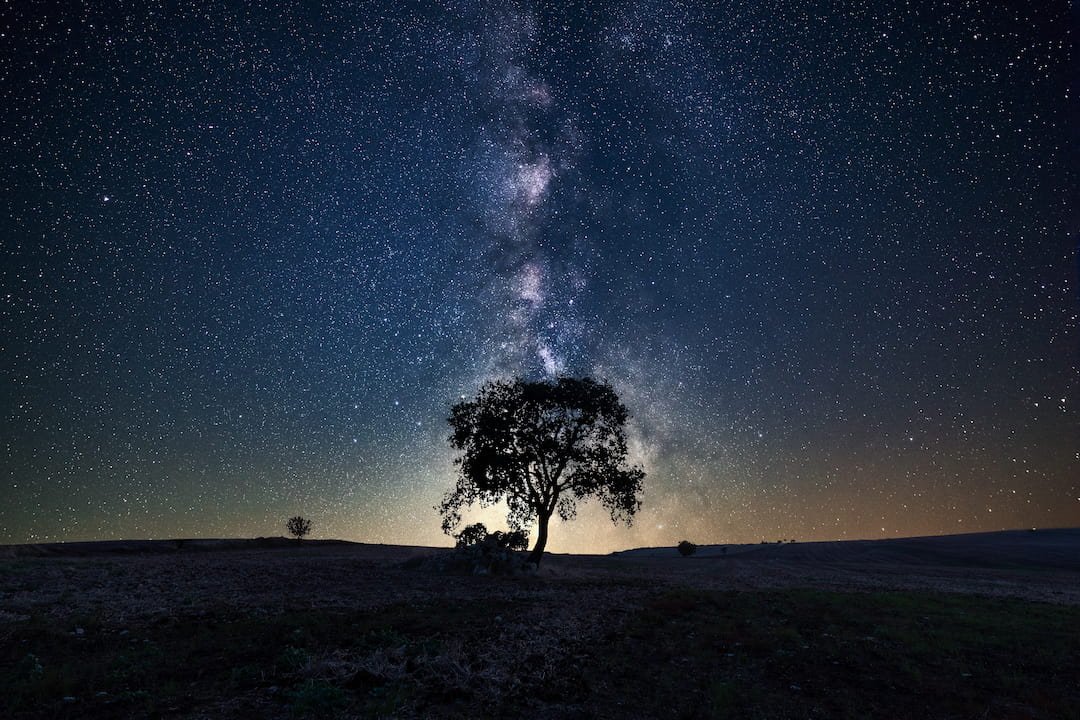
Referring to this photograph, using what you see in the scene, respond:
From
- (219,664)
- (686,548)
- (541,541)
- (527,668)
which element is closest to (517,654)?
(527,668)

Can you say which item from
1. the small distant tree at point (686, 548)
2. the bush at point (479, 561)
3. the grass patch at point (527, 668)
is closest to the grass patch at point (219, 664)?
the grass patch at point (527, 668)

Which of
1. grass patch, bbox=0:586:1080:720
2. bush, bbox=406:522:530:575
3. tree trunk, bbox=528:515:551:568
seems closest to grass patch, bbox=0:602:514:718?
grass patch, bbox=0:586:1080:720

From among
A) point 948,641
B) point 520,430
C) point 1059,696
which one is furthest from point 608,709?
point 520,430

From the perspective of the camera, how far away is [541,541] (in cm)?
3909

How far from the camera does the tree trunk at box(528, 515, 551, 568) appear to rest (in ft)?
124

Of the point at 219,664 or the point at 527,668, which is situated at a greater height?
the point at 219,664

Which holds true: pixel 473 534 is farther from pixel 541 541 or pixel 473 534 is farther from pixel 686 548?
pixel 686 548

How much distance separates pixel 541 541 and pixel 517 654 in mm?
28148

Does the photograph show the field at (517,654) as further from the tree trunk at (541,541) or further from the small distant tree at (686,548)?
the small distant tree at (686,548)

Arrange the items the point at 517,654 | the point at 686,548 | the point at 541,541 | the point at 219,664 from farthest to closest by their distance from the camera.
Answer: the point at 686,548 → the point at 541,541 → the point at 517,654 → the point at 219,664

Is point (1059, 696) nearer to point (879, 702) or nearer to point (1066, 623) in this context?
point (879, 702)

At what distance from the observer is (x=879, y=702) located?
9758 mm

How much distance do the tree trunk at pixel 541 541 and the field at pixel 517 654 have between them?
612 inches

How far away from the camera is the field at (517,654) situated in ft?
29.5
